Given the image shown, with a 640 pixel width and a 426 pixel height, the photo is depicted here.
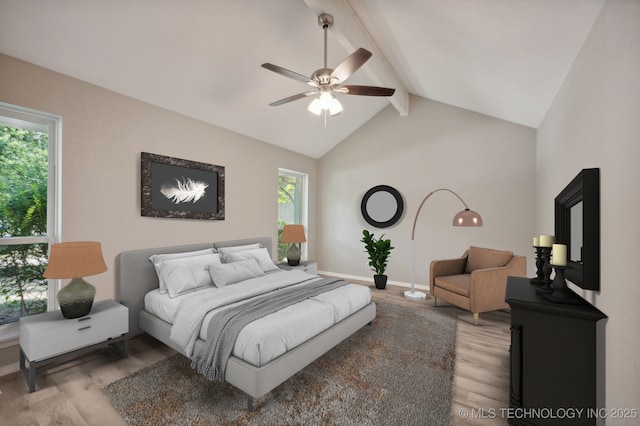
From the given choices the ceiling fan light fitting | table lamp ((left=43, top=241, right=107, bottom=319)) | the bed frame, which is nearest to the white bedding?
the bed frame

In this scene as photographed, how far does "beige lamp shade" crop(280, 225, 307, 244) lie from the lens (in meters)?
4.55

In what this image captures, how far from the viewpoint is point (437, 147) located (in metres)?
4.80

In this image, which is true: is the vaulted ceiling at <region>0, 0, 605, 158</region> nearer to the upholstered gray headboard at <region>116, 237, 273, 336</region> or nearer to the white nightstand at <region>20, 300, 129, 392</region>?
the upholstered gray headboard at <region>116, 237, 273, 336</region>

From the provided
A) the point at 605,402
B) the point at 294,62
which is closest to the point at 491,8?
the point at 294,62

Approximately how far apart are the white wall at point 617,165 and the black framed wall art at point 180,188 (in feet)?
12.6

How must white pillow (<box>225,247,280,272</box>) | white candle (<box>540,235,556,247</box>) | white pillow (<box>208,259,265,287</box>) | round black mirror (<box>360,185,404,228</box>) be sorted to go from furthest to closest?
round black mirror (<box>360,185,404,228</box>)
white pillow (<box>225,247,280,272</box>)
white pillow (<box>208,259,265,287</box>)
white candle (<box>540,235,556,247</box>)

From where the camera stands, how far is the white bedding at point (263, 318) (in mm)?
1888

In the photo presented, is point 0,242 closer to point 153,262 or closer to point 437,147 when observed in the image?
point 153,262

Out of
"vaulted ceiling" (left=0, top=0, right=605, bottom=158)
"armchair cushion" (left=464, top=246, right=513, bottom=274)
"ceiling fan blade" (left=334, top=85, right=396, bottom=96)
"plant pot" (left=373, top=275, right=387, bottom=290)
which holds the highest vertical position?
"vaulted ceiling" (left=0, top=0, right=605, bottom=158)

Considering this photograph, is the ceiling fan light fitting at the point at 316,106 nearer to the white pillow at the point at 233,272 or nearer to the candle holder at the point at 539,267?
the white pillow at the point at 233,272

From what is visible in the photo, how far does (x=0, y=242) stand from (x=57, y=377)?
1208mm

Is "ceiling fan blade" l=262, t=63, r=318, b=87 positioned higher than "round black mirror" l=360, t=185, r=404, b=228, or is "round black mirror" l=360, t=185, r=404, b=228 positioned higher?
"ceiling fan blade" l=262, t=63, r=318, b=87

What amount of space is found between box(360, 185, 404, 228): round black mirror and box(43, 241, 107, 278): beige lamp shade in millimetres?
→ 4224

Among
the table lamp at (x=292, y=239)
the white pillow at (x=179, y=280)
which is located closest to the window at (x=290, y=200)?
the table lamp at (x=292, y=239)
